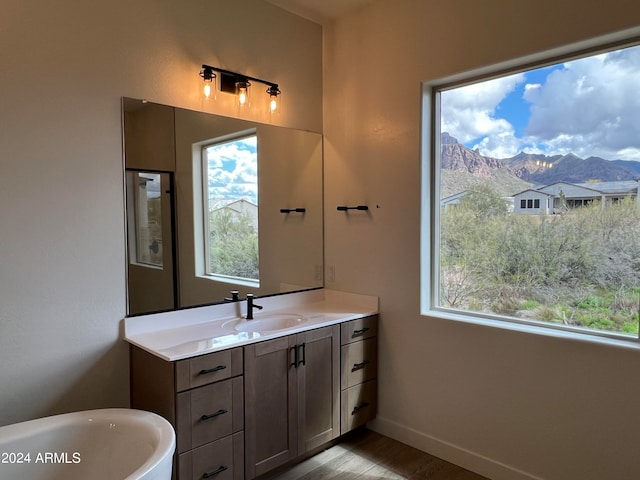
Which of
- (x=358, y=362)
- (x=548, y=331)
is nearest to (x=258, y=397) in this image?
(x=358, y=362)

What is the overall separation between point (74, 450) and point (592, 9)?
9.81ft

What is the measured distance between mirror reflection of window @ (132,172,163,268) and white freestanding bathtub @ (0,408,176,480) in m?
0.80

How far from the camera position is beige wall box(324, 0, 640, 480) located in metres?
1.99

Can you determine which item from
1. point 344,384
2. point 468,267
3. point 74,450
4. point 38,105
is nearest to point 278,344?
point 344,384

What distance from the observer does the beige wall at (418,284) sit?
1.99 meters

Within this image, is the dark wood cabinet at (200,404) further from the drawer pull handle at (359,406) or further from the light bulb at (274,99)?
the light bulb at (274,99)

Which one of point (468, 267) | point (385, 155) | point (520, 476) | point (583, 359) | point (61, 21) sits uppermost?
point (61, 21)

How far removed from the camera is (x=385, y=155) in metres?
2.78

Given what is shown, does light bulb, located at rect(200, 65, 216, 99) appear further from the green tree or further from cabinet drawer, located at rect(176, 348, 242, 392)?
cabinet drawer, located at rect(176, 348, 242, 392)

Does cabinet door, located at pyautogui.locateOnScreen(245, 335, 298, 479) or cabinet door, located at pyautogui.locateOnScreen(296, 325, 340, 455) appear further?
cabinet door, located at pyautogui.locateOnScreen(296, 325, 340, 455)

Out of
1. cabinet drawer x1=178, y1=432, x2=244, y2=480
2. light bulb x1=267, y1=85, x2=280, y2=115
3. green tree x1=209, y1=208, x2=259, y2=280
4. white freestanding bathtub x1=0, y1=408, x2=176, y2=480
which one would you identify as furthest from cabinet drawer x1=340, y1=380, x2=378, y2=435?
light bulb x1=267, y1=85, x2=280, y2=115

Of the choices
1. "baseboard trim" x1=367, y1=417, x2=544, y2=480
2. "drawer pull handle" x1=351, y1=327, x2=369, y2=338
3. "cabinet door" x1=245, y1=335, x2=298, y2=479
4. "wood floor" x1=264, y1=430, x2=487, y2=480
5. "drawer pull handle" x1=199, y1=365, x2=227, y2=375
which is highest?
"drawer pull handle" x1=199, y1=365, x2=227, y2=375

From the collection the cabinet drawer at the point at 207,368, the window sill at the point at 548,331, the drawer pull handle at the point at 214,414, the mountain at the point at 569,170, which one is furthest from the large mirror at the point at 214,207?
the mountain at the point at 569,170

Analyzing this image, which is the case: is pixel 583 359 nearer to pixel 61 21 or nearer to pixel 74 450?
pixel 74 450
